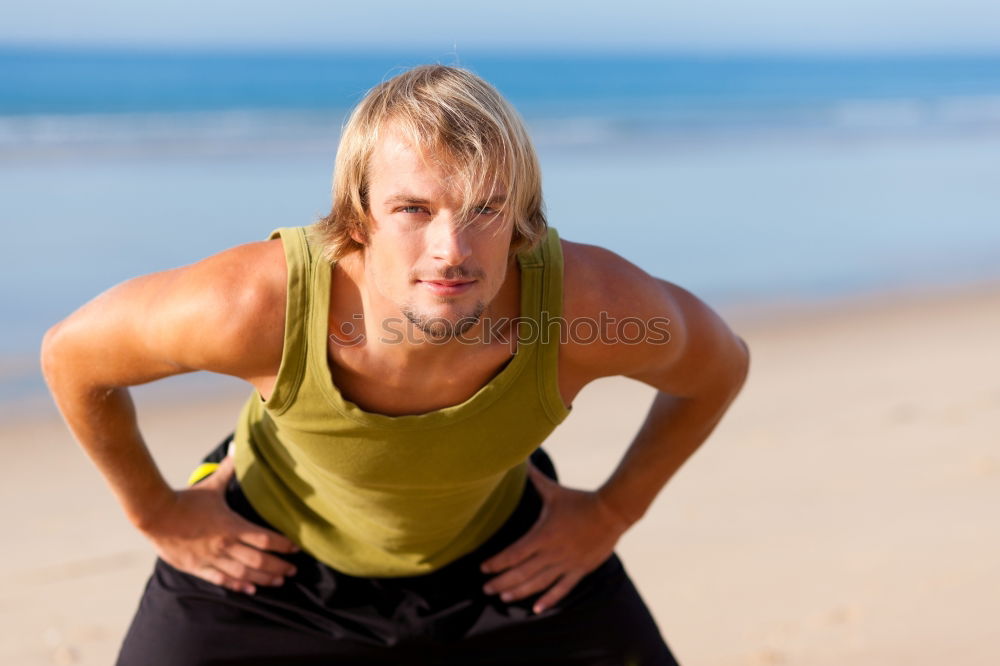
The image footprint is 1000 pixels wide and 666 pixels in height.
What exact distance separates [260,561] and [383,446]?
19.2 inches

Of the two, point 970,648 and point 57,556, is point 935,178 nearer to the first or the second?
point 970,648

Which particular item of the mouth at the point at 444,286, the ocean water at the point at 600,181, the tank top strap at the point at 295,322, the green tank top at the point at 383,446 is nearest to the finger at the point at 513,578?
the green tank top at the point at 383,446

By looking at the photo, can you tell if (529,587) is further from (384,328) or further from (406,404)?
(384,328)

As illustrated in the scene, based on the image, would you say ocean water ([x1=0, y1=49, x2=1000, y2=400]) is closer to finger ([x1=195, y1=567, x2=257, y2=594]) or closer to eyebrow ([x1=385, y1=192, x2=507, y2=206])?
eyebrow ([x1=385, y1=192, x2=507, y2=206])

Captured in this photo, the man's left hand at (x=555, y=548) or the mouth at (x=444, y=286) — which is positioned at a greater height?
the mouth at (x=444, y=286)

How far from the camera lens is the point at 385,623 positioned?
285 centimetres

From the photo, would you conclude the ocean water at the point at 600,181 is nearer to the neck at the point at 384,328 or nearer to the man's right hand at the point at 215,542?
the neck at the point at 384,328

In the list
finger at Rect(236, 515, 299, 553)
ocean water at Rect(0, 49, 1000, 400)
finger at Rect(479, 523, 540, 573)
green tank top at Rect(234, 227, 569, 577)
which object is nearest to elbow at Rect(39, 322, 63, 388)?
green tank top at Rect(234, 227, 569, 577)

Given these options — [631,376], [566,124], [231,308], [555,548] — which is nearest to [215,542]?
[231,308]

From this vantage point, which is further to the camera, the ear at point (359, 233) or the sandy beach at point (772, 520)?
the sandy beach at point (772, 520)

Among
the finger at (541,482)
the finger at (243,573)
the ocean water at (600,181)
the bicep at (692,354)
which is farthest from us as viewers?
the ocean water at (600,181)

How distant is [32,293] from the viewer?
22.6ft

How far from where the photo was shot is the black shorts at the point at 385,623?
2.80 m

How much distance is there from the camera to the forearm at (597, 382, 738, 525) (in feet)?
9.98
